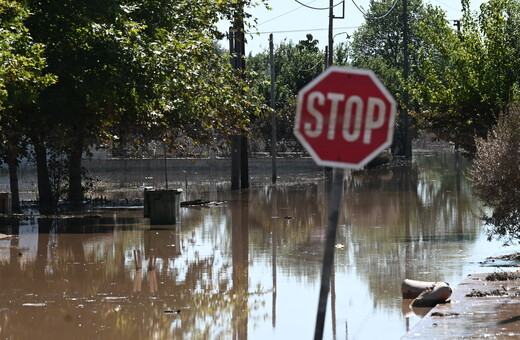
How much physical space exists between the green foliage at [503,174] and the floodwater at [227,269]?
1.07 m

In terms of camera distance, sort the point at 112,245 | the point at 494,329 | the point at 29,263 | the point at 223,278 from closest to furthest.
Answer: the point at 494,329, the point at 223,278, the point at 29,263, the point at 112,245

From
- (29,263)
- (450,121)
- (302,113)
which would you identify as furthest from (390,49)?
(302,113)

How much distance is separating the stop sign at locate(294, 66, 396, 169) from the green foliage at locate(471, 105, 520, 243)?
1004 centimetres

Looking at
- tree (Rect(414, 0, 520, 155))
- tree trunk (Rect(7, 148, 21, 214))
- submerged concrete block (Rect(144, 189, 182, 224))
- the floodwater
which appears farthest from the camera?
tree trunk (Rect(7, 148, 21, 214))

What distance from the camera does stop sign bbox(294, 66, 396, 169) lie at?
549cm

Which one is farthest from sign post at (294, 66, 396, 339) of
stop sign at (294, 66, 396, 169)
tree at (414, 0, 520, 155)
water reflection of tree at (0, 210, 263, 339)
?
tree at (414, 0, 520, 155)

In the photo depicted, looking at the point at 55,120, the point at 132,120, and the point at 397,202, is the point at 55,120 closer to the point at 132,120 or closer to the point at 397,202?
the point at 132,120

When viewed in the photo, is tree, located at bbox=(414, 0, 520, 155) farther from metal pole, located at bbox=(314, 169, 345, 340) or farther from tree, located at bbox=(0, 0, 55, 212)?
metal pole, located at bbox=(314, 169, 345, 340)

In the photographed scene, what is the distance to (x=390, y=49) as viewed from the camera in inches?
4117

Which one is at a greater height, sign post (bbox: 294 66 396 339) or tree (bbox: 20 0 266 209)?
tree (bbox: 20 0 266 209)

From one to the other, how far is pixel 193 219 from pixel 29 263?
32.2 feet

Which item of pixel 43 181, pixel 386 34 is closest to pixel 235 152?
pixel 43 181

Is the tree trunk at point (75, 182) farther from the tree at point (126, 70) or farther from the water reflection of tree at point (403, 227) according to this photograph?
the water reflection of tree at point (403, 227)

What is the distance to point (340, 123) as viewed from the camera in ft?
18.3
